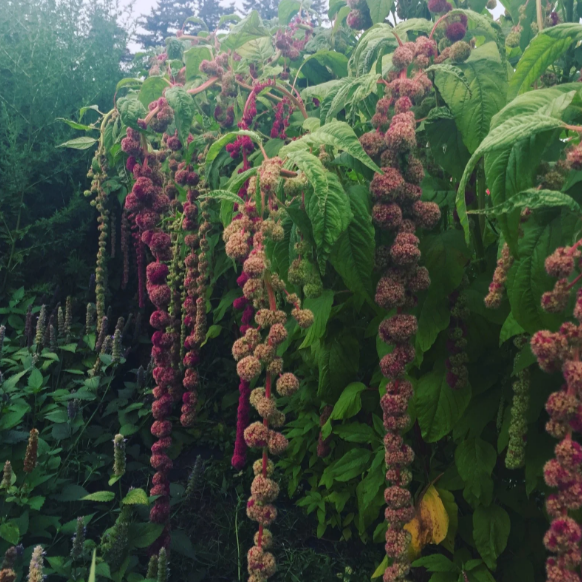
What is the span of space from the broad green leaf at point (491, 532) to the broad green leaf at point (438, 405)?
36cm

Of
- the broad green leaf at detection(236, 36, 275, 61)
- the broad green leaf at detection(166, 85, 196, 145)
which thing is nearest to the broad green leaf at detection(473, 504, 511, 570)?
the broad green leaf at detection(166, 85, 196, 145)

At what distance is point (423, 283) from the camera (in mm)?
980

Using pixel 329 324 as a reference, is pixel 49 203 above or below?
above

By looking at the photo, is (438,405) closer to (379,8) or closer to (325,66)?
(379,8)

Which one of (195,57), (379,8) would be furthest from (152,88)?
(379,8)

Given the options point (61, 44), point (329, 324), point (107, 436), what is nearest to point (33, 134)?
point (61, 44)

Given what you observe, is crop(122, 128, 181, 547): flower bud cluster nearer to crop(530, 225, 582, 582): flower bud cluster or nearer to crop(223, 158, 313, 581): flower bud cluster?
crop(223, 158, 313, 581): flower bud cluster

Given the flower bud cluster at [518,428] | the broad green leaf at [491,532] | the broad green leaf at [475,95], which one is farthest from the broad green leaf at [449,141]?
the broad green leaf at [491,532]

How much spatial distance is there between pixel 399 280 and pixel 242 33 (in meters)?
1.29

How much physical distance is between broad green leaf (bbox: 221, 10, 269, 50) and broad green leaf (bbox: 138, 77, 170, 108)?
1.03 ft

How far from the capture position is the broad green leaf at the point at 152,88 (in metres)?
1.64

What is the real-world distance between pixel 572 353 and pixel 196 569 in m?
2.17

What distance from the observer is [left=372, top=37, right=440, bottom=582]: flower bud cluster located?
36.7 inches

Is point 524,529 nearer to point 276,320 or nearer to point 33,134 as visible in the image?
point 276,320
